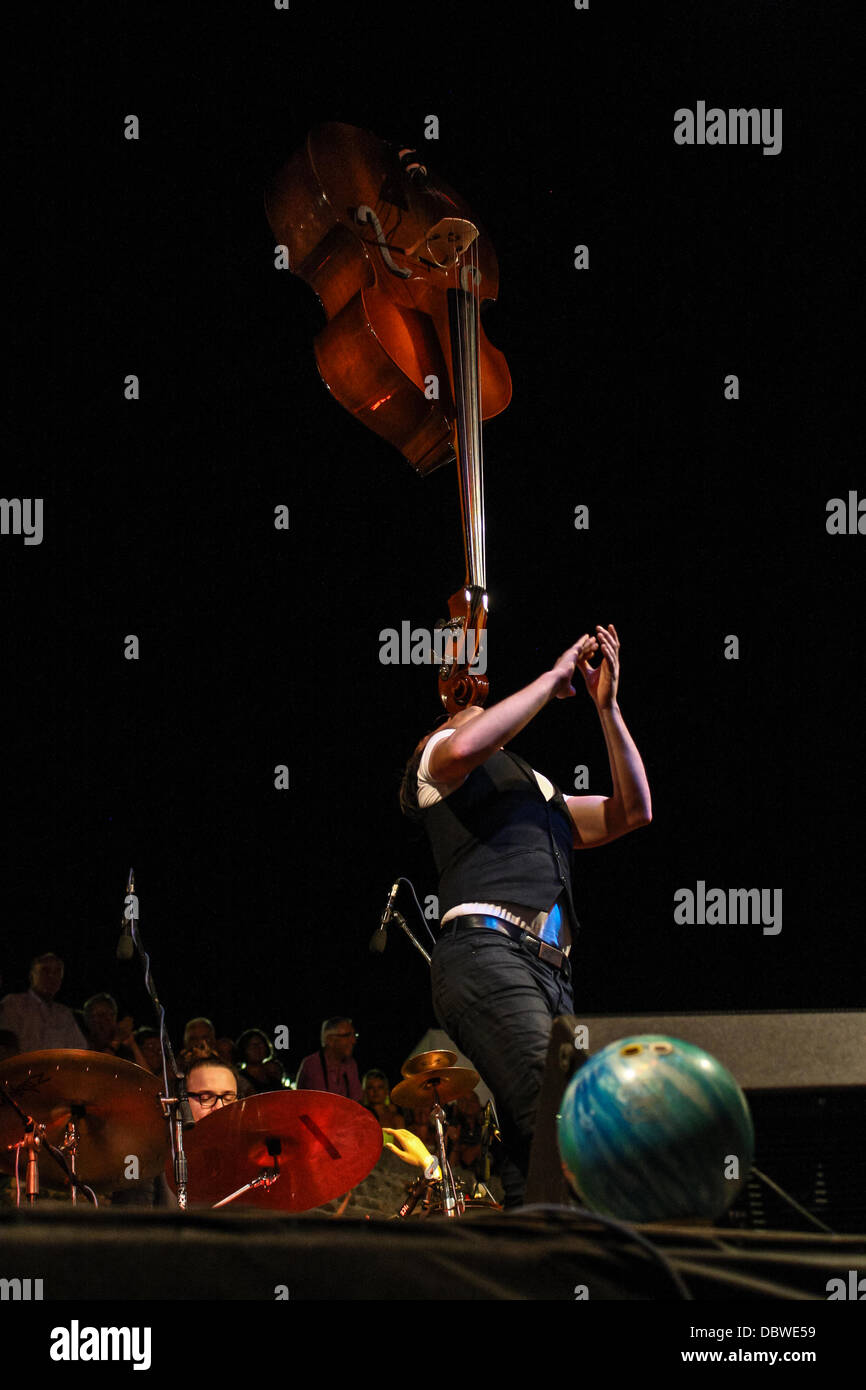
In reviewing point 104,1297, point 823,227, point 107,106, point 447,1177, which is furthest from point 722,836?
point 104,1297

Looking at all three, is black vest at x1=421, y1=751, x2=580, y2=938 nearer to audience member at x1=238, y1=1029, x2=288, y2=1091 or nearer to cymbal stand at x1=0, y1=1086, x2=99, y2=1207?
cymbal stand at x1=0, y1=1086, x2=99, y2=1207

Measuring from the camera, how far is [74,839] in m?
8.40

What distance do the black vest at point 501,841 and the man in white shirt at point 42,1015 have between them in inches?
153

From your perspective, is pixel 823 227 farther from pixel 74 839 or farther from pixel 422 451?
pixel 74 839

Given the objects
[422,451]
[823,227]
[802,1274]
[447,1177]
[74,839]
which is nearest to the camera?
[802,1274]

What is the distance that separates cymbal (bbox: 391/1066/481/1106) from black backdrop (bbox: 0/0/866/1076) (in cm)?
219

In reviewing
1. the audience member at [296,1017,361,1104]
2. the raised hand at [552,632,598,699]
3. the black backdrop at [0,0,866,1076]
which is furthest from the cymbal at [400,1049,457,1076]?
the raised hand at [552,632,598,699]

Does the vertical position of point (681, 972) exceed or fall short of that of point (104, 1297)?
it falls short

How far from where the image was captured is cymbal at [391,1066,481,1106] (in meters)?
6.33

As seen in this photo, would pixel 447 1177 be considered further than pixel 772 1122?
Yes

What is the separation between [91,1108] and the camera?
13.5ft

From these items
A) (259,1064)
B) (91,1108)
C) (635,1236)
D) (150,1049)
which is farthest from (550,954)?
(259,1064)

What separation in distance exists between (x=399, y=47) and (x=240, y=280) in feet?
5.82

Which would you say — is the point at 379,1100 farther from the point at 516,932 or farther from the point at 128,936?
the point at 516,932
